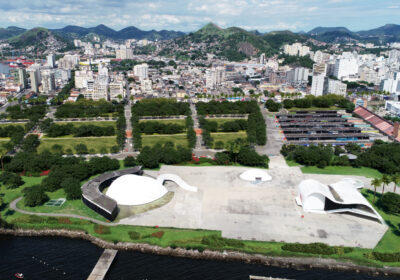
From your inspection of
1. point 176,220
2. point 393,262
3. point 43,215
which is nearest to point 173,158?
point 176,220

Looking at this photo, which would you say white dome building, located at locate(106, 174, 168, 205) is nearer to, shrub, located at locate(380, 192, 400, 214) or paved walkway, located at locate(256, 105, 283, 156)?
paved walkway, located at locate(256, 105, 283, 156)

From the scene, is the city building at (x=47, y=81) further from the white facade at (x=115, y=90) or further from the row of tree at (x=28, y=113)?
the row of tree at (x=28, y=113)

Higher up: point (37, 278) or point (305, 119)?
point (305, 119)

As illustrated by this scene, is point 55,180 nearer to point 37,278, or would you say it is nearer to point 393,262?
point 37,278

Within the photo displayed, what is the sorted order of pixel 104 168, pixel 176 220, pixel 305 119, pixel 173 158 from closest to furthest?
pixel 176 220
pixel 104 168
pixel 173 158
pixel 305 119

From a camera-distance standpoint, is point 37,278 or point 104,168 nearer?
point 37,278

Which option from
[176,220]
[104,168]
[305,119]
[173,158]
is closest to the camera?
[176,220]

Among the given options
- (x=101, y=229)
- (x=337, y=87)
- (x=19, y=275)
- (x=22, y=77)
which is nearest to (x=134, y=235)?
(x=101, y=229)

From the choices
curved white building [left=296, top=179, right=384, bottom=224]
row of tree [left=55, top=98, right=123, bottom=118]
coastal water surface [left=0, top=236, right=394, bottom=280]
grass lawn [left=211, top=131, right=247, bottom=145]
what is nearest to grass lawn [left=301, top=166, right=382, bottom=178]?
curved white building [left=296, top=179, right=384, bottom=224]
